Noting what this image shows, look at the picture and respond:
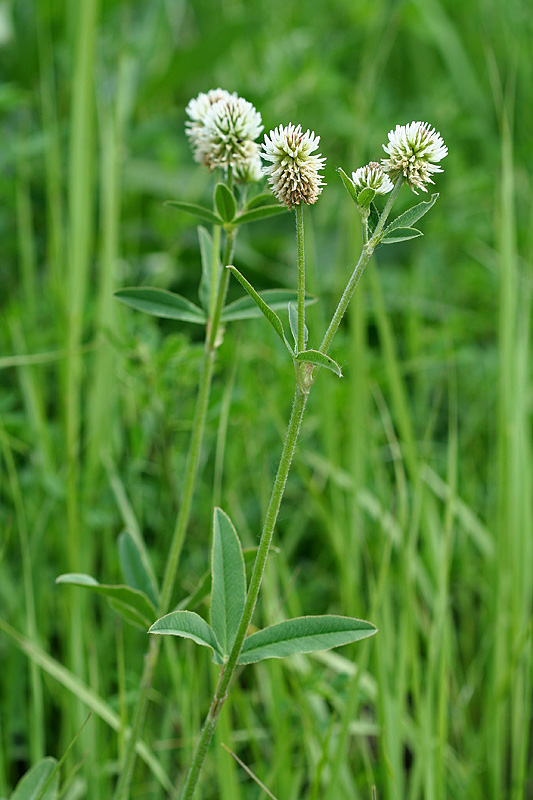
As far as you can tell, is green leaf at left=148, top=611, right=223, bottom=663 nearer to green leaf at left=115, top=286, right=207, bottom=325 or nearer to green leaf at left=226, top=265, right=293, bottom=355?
green leaf at left=226, top=265, right=293, bottom=355

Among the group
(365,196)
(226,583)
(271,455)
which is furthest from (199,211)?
(271,455)

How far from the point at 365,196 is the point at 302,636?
1.26 ft

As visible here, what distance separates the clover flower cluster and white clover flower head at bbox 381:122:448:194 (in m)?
0.17

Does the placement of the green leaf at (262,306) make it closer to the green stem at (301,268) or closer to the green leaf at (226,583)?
the green stem at (301,268)

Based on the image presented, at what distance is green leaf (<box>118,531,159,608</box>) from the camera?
91cm

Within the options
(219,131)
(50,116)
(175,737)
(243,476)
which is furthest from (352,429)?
(50,116)

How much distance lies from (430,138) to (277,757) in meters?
0.78

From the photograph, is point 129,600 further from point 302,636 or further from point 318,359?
point 318,359

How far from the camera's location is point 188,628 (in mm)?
665

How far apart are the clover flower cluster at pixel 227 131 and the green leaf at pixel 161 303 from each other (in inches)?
7.0

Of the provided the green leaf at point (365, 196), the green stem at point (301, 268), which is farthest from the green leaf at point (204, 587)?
the green leaf at point (365, 196)

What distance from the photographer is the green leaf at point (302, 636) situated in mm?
675

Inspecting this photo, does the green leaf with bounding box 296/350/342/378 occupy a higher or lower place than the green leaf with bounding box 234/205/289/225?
lower

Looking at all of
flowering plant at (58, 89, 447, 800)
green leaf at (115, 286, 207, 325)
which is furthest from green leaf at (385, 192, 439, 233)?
green leaf at (115, 286, 207, 325)
